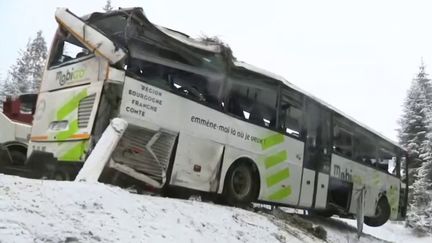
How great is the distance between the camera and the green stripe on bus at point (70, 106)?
825 cm

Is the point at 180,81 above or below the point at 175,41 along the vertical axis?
below

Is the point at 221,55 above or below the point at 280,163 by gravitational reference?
above

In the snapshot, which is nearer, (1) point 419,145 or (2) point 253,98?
(2) point 253,98

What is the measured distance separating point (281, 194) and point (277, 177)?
0.41 metres

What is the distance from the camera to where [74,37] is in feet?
28.6

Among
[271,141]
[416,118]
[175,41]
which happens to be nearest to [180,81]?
[175,41]

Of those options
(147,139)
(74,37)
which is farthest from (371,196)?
(74,37)

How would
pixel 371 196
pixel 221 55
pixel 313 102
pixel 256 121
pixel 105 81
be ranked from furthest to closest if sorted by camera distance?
pixel 371 196
pixel 313 102
pixel 256 121
pixel 221 55
pixel 105 81

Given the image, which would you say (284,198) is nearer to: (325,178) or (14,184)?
(325,178)

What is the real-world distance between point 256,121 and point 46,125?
13.4 ft

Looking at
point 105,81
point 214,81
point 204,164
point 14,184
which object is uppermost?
point 214,81

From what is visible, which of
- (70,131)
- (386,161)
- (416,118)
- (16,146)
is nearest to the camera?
(70,131)

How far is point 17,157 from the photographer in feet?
40.0

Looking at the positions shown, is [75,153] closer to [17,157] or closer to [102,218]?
[102,218]
